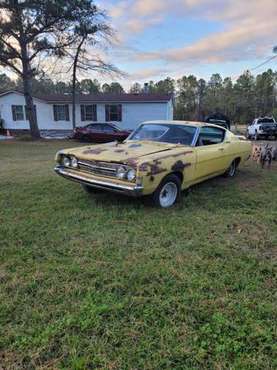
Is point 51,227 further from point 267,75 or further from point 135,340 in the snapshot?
point 267,75

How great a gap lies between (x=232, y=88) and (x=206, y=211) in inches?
2523

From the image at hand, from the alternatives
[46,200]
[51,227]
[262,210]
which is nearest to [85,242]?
[51,227]

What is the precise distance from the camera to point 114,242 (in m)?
3.59

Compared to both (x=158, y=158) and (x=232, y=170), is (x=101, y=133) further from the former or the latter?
(x=158, y=158)

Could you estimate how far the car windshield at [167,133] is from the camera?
5.49m

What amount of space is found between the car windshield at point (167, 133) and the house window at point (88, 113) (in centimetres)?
1951

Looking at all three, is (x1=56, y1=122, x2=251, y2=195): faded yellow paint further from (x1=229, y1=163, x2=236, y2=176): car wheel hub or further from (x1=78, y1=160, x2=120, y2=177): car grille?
(x1=229, y1=163, x2=236, y2=176): car wheel hub

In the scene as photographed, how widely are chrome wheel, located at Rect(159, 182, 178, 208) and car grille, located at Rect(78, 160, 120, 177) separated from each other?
91cm

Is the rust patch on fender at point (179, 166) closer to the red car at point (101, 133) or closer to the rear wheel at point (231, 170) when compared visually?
the rear wheel at point (231, 170)

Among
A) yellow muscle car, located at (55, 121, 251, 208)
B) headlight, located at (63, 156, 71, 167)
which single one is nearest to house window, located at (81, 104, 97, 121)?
yellow muscle car, located at (55, 121, 251, 208)

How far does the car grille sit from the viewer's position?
14.5 ft

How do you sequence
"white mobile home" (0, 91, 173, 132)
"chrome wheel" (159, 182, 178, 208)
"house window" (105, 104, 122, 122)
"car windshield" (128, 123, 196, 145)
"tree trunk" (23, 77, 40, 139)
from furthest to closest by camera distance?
1. "house window" (105, 104, 122, 122)
2. "white mobile home" (0, 91, 173, 132)
3. "tree trunk" (23, 77, 40, 139)
4. "car windshield" (128, 123, 196, 145)
5. "chrome wheel" (159, 182, 178, 208)

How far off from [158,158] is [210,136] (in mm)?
2166

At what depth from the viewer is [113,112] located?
24234mm
